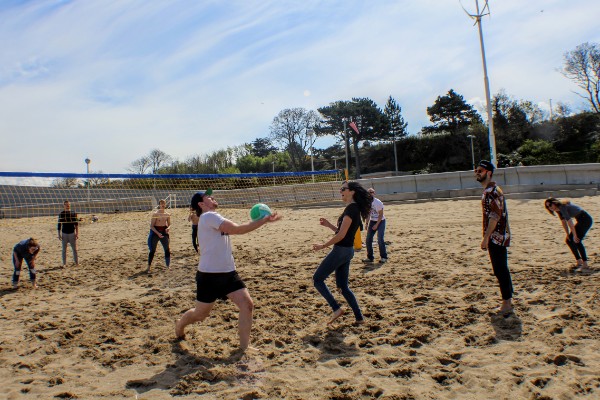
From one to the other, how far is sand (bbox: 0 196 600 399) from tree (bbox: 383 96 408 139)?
47.7 m

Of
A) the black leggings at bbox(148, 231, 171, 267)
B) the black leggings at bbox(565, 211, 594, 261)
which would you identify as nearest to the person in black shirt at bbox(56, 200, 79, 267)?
the black leggings at bbox(148, 231, 171, 267)

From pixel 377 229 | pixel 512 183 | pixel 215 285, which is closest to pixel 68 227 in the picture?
pixel 377 229

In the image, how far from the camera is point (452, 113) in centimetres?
5375

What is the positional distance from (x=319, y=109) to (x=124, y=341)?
5475cm

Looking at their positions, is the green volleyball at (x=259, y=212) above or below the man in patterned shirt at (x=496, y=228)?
above

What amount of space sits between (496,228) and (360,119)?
52046 mm

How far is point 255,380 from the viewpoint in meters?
4.14

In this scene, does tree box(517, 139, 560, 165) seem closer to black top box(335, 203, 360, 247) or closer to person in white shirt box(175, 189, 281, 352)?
black top box(335, 203, 360, 247)

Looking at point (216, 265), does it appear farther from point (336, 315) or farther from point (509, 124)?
point (509, 124)

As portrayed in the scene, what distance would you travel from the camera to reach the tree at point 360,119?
55.8m

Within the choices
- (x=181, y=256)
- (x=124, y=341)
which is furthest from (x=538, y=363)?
(x=181, y=256)

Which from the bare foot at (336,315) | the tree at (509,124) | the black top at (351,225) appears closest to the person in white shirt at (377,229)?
the bare foot at (336,315)

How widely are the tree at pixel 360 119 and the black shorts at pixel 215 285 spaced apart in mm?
51039

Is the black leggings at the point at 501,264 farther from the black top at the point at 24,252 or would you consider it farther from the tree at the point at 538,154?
the tree at the point at 538,154
